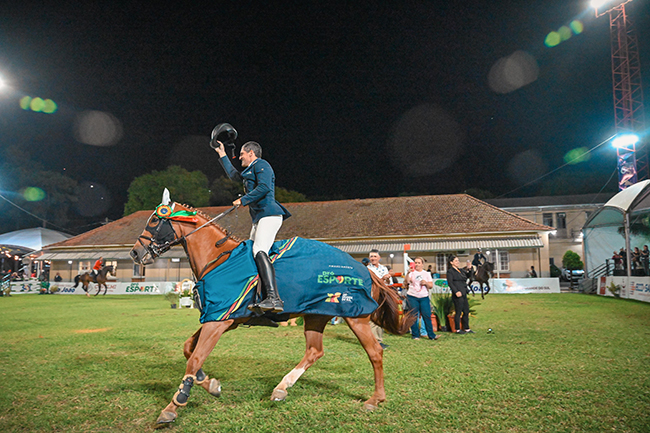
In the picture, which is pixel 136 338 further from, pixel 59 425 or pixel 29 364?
pixel 59 425

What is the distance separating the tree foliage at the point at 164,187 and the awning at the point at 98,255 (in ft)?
50.4

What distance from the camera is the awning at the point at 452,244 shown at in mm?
27625

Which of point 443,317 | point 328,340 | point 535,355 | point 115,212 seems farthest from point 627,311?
point 115,212

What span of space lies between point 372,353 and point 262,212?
2.18m

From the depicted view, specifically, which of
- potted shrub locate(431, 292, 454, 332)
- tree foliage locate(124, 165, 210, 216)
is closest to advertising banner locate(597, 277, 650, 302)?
potted shrub locate(431, 292, 454, 332)

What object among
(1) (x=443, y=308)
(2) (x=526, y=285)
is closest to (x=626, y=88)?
(2) (x=526, y=285)

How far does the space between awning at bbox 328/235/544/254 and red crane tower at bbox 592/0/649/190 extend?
22.7 metres

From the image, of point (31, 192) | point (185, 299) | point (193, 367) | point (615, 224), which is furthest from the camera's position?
point (31, 192)

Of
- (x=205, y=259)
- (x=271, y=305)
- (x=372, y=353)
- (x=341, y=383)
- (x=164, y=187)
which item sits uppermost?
(x=164, y=187)

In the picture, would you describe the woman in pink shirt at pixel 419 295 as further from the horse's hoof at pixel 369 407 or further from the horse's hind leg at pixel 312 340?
the horse's hoof at pixel 369 407

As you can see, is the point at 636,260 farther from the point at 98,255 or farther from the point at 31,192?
the point at 31,192

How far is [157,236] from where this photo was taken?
479 centimetres

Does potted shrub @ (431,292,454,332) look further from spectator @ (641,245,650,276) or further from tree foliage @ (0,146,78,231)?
tree foliage @ (0,146,78,231)

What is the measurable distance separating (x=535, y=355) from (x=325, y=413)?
490 cm
